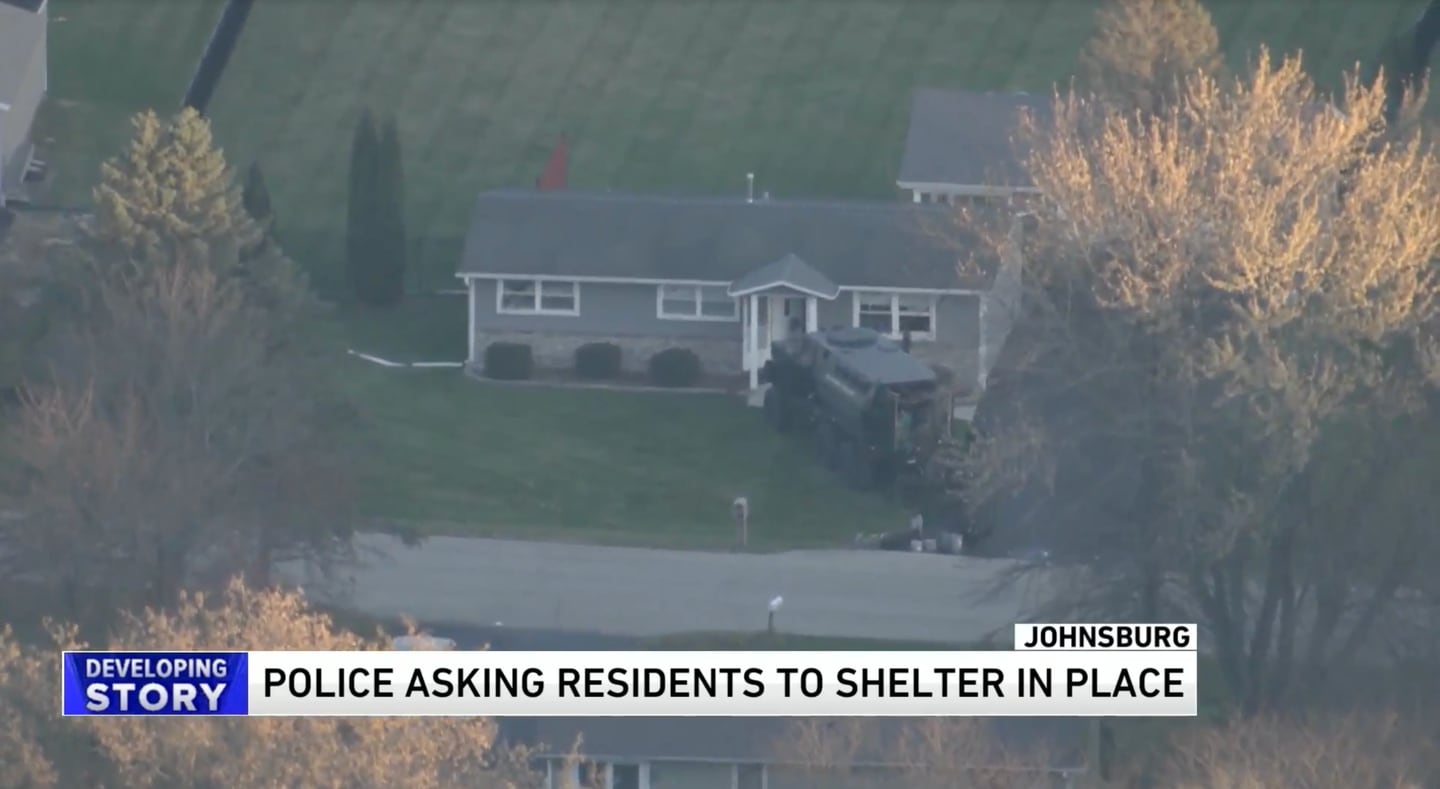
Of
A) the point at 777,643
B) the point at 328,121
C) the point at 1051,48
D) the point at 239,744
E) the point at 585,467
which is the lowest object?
the point at 239,744

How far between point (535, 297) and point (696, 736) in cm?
1747

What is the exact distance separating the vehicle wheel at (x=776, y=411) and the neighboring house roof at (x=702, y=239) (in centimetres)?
257

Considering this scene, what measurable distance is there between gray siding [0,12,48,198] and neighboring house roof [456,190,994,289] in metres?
10.1

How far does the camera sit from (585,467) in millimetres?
33312

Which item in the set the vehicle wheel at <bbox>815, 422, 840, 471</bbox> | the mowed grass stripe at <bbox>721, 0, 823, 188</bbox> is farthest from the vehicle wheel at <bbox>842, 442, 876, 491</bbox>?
the mowed grass stripe at <bbox>721, 0, 823, 188</bbox>

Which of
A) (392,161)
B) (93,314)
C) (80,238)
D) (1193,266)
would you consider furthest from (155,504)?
(392,161)

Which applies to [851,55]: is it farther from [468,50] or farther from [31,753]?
[31,753]

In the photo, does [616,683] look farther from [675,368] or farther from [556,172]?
[556,172]

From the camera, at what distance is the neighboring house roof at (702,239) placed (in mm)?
37375

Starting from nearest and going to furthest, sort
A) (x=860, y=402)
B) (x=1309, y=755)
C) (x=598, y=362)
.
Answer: (x=1309, y=755) → (x=860, y=402) → (x=598, y=362)

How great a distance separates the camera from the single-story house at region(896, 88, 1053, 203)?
41094mm

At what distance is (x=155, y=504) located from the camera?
23922mm

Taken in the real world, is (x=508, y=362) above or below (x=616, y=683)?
above

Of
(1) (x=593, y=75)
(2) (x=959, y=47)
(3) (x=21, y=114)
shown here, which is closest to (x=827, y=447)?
(3) (x=21, y=114)
